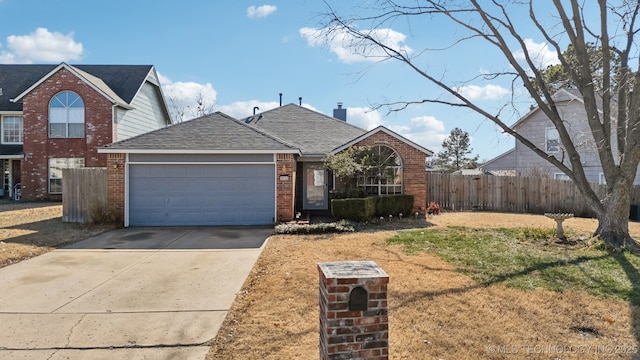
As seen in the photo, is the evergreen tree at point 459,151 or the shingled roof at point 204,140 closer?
the shingled roof at point 204,140

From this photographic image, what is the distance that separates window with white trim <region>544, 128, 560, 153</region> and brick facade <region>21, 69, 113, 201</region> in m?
22.8

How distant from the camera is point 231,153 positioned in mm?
12820

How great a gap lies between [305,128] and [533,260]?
12.3 m

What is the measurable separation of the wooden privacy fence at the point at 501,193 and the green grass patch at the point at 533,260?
672cm

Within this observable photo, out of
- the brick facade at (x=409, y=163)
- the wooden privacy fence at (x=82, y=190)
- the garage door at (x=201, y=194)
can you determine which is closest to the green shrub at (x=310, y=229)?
the garage door at (x=201, y=194)

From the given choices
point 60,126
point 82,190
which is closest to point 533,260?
point 82,190

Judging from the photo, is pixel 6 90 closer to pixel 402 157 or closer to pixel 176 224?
pixel 176 224

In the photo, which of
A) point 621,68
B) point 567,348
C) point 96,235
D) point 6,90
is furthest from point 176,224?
point 6,90

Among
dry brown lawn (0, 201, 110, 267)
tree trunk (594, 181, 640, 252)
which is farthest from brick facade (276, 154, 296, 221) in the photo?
tree trunk (594, 181, 640, 252)

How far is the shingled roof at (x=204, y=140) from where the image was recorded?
12.6 metres

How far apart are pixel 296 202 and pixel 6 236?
9.34m

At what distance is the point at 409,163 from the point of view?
14875 millimetres

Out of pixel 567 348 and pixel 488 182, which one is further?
pixel 488 182

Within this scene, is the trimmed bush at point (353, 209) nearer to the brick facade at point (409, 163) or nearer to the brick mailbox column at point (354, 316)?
the brick facade at point (409, 163)
